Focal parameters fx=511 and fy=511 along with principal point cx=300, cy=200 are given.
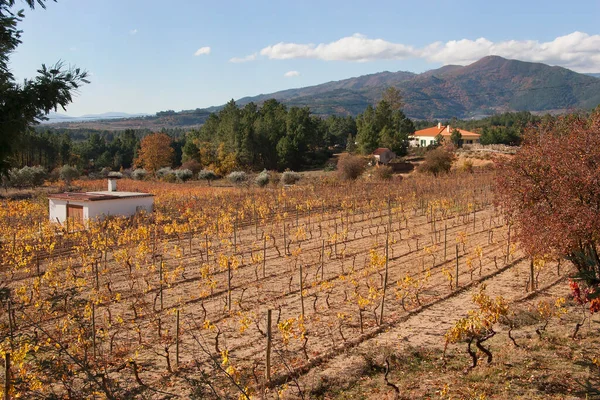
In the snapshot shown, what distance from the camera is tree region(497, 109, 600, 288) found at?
8.50m

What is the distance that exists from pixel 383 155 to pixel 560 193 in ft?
134

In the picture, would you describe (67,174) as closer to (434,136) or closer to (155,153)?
(155,153)

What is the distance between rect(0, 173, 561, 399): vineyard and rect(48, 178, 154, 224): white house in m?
1.18

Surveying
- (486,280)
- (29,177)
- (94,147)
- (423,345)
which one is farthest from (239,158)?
(423,345)

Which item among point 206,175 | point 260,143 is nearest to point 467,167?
point 260,143

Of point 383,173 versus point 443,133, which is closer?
point 383,173

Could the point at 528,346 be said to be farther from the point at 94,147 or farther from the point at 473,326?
the point at 94,147

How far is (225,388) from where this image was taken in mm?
7195

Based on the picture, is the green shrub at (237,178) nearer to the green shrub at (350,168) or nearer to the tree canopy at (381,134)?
the green shrub at (350,168)

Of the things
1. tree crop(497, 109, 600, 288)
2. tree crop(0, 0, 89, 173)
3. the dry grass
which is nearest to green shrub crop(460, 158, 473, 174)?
tree crop(497, 109, 600, 288)

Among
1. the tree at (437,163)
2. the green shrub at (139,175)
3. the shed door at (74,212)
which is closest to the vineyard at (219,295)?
the shed door at (74,212)

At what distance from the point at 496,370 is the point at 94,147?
66616 millimetres

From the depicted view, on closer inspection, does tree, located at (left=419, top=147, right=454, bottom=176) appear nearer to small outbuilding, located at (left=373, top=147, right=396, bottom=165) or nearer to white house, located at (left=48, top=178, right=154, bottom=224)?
small outbuilding, located at (left=373, top=147, right=396, bottom=165)

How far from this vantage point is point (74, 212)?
72.2 feet
